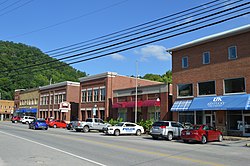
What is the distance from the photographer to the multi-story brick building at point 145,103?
119ft

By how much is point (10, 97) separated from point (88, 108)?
240 ft

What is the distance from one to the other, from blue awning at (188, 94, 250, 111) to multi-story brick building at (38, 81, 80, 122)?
103 ft

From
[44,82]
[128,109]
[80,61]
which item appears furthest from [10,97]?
[80,61]

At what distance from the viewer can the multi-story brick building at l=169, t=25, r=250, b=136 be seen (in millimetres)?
27750

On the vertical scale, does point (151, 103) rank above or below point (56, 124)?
above

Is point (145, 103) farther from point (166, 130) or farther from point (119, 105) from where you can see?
point (166, 130)

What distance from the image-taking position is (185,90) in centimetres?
3375

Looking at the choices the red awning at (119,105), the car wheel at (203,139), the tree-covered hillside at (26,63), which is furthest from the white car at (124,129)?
the red awning at (119,105)

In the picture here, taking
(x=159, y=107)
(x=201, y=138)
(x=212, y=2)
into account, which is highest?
(x=212, y=2)

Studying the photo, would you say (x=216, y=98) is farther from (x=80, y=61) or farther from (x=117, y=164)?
(x=117, y=164)

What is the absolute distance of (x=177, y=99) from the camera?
1350 inches

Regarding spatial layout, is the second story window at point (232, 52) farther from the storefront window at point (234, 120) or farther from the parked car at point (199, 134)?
the parked car at point (199, 134)

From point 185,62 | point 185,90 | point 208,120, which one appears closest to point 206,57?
point 185,62

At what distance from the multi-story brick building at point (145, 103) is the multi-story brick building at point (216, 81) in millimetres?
1920
